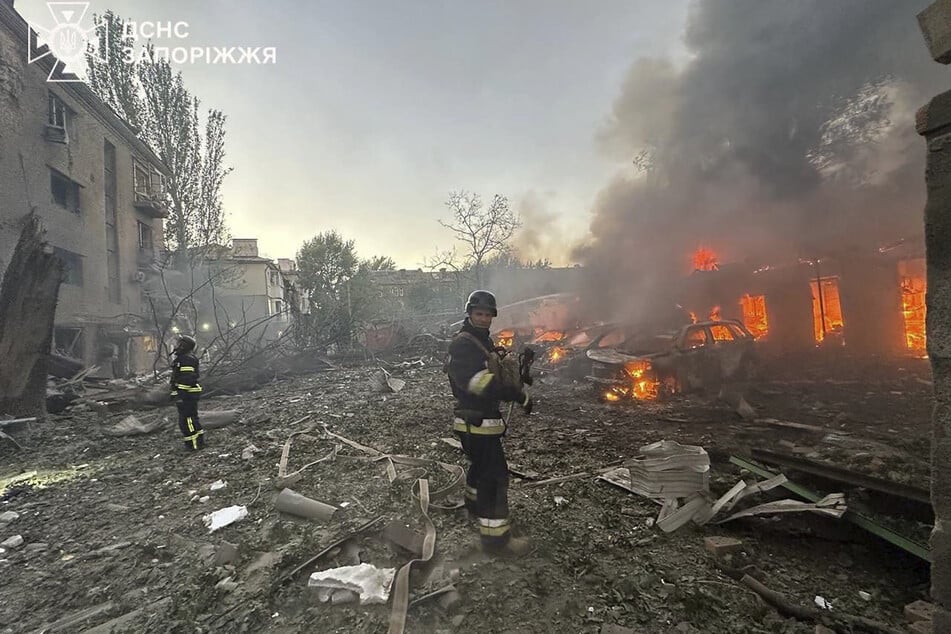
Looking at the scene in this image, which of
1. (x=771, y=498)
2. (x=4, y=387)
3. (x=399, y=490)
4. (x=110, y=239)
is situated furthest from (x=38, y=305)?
(x=110, y=239)

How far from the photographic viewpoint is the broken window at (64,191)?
48.2 feet

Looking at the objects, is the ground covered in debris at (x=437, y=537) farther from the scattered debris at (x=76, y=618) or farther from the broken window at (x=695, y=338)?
the broken window at (x=695, y=338)

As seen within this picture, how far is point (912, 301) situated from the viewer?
12289 millimetres

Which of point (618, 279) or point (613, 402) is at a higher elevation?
point (618, 279)

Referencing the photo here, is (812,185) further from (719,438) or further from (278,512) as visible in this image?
(278,512)

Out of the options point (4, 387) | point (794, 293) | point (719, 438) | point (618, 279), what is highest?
point (618, 279)

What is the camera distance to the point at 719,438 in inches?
219

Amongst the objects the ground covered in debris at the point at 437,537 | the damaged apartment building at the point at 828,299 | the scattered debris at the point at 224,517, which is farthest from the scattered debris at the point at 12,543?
the damaged apartment building at the point at 828,299

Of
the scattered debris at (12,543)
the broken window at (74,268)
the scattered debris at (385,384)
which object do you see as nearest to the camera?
the scattered debris at (12,543)

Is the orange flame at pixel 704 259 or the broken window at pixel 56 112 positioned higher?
the broken window at pixel 56 112

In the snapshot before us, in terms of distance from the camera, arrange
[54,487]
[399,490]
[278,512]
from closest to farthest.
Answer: [278,512], [399,490], [54,487]

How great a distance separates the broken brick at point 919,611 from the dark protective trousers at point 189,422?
7.32 metres

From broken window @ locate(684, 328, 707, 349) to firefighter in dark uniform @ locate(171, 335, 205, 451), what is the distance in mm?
8561

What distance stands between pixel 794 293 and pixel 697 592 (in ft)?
50.5
